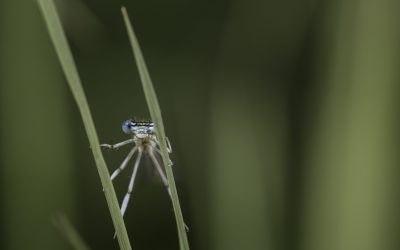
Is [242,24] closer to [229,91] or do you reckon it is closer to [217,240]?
[229,91]

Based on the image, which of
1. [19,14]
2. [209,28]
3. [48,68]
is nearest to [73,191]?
[48,68]

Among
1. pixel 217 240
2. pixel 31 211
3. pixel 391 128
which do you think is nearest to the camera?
pixel 391 128

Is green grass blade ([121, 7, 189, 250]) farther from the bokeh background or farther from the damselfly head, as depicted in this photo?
the bokeh background

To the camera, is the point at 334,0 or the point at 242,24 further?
the point at 242,24

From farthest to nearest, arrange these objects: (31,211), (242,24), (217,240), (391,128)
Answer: (242,24) < (31,211) < (217,240) < (391,128)

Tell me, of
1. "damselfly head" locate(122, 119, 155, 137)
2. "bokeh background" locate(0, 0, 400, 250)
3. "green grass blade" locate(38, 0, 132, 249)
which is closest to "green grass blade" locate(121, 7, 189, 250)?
"green grass blade" locate(38, 0, 132, 249)

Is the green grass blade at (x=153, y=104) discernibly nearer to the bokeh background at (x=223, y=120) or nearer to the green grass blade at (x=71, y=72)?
the green grass blade at (x=71, y=72)

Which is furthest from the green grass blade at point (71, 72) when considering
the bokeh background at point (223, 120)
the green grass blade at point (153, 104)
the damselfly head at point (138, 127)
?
the bokeh background at point (223, 120)
